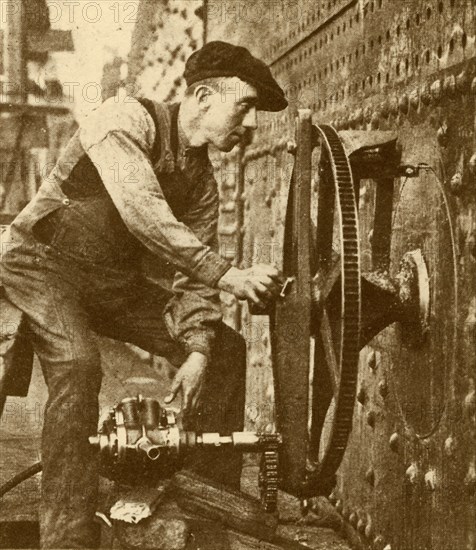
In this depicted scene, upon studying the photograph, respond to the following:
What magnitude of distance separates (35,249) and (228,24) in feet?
4.22

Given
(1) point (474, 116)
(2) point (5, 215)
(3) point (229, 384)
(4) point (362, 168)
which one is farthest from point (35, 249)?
(2) point (5, 215)

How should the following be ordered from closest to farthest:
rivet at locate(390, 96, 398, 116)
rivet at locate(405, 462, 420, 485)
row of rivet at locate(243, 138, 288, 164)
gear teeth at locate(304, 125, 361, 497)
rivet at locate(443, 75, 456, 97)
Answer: gear teeth at locate(304, 125, 361, 497), rivet at locate(443, 75, 456, 97), rivet at locate(405, 462, 420, 485), rivet at locate(390, 96, 398, 116), row of rivet at locate(243, 138, 288, 164)

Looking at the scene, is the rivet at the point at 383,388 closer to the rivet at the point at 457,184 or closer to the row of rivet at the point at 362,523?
the row of rivet at the point at 362,523

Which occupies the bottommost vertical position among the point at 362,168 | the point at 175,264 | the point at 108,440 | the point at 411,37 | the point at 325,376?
the point at 108,440

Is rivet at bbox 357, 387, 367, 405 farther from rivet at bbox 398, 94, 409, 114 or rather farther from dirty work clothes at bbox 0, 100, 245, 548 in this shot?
rivet at bbox 398, 94, 409, 114

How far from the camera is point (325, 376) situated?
231 centimetres

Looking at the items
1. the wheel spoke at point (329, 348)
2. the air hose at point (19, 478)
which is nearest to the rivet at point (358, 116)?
the wheel spoke at point (329, 348)

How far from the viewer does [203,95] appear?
279 cm

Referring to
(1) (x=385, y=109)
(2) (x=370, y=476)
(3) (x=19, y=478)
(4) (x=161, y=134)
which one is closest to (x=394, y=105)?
(1) (x=385, y=109)

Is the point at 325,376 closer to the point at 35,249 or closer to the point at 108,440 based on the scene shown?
the point at 108,440

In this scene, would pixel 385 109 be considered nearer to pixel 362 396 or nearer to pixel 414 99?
pixel 414 99

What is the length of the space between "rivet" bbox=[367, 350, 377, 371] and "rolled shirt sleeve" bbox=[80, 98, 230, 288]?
560 mm

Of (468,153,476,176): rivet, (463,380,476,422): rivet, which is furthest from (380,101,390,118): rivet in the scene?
Answer: (463,380,476,422): rivet

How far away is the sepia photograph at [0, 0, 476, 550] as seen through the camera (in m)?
2.17
